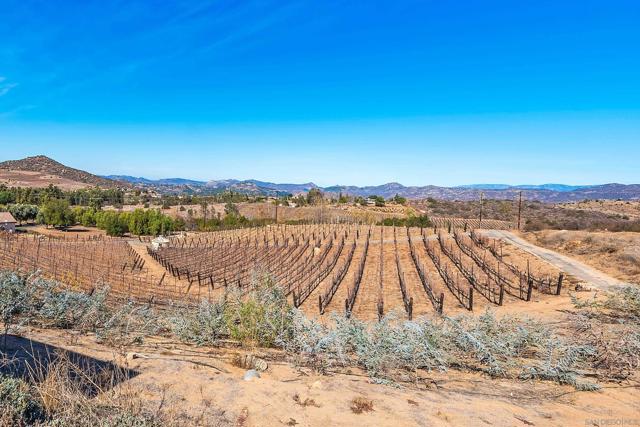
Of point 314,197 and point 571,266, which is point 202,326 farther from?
point 314,197

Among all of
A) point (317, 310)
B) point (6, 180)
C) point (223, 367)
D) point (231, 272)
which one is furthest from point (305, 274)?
point (6, 180)

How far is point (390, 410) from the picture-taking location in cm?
512

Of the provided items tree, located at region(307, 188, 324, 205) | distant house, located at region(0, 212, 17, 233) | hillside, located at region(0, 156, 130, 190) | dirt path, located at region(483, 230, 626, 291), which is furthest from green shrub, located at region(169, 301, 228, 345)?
hillside, located at region(0, 156, 130, 190)

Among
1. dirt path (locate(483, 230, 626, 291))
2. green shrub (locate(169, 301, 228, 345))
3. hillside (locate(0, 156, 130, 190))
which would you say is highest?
hillside (locate(0, 156, 130, 190))

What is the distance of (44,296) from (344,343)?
7.33 meters

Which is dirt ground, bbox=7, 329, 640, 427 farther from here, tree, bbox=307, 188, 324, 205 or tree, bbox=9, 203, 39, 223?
tree, bbox=307, 188, 324, 205

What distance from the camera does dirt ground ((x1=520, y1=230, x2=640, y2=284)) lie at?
2023 centimetres

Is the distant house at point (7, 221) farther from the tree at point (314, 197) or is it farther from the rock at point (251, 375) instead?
the rock at point (251, 375)

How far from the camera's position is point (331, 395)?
17.9ft

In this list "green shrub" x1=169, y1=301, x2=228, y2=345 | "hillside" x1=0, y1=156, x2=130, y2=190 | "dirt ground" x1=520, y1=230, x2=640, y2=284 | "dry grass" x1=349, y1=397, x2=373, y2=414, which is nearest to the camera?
"dry grass" x1=349, y1=397, x2=373, y2=414

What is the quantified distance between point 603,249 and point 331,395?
88.1 ft

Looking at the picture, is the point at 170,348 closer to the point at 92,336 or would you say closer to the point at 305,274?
the point at 92,336

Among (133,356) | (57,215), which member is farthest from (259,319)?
(57,215)

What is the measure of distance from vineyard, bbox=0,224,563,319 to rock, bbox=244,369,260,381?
5.89 meters
